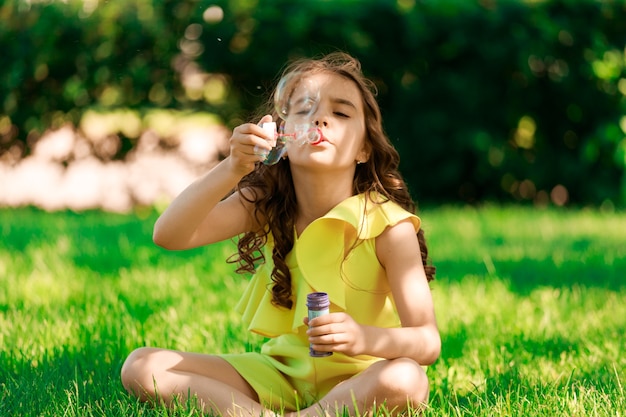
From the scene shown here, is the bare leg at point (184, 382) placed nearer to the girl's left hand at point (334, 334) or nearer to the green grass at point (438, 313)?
the green grass at point (438, 313)

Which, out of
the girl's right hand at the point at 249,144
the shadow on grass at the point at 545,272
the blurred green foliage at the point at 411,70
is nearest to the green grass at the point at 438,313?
the shadow on grass at the point at 545,272

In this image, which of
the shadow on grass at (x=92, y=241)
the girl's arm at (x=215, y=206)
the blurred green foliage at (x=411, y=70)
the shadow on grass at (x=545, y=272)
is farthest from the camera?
the blurred green foliage at (x=411, y=70)

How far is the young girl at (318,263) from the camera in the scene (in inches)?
97.3

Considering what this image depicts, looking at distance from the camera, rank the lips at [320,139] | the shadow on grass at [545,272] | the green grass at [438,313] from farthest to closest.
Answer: the shadow on grass at [545,272] → the green grass at [438,313] → the lips at [320,139]

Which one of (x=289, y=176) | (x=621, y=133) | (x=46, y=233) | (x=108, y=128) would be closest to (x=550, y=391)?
(x=289, y=176)

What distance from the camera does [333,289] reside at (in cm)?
263

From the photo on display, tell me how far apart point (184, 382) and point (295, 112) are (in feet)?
2.49

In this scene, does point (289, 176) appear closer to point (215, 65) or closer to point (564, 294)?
point (564, 294)

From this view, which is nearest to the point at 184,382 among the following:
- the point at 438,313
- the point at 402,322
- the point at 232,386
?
the point at 232,386

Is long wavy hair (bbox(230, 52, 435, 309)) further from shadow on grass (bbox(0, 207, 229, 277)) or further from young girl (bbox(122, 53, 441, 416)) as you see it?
shadow on grass (bbox(0, 207, 229, 277))

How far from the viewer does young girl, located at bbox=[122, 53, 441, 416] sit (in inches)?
97.3

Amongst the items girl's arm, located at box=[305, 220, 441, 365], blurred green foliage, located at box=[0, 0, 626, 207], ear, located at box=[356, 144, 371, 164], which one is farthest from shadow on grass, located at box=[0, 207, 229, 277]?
girl's arm, located at box=[305, 220, 441, 365]

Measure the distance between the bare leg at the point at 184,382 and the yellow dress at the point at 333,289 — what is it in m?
0.09

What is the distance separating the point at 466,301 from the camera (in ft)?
13.0
